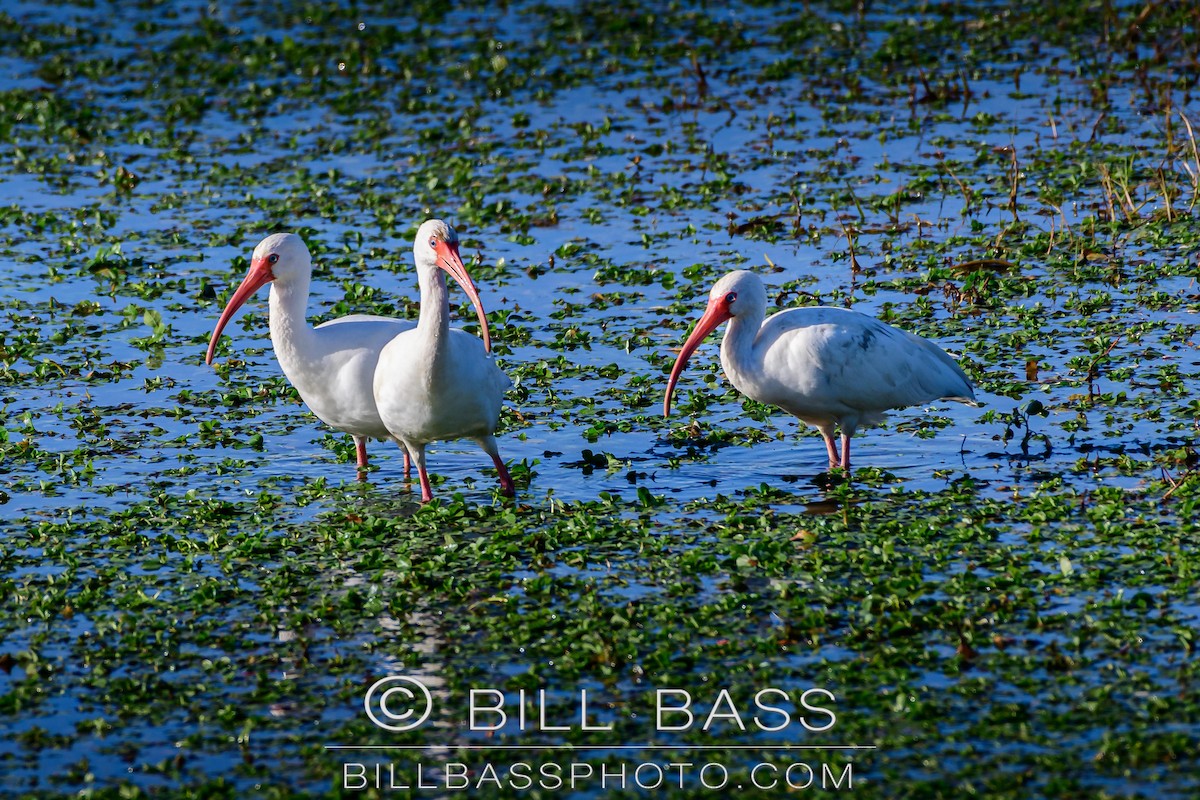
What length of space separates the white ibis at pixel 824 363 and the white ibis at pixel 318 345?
1551 mm

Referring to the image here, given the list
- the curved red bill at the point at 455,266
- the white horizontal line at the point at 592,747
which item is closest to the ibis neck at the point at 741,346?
the curved red bill at the point at 455,266

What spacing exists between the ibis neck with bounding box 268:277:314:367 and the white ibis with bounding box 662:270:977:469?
6.20 feet

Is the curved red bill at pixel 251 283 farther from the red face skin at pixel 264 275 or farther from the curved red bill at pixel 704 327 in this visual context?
the curved red bill at pixel 704 327

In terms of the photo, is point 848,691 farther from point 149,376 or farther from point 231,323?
point 231,323

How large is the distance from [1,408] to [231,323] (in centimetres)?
204

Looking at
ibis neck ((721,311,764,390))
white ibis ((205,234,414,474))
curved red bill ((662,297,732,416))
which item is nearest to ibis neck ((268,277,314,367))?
white ibis ((205,234,414,474))

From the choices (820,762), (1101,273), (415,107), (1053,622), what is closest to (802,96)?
(415,107)

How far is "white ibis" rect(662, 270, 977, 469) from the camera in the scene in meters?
8.12

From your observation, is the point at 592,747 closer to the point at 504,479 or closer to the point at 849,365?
the point at 504,479

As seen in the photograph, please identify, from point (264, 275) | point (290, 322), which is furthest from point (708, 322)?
point (264, 275)

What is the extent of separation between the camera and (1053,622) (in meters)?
6.28

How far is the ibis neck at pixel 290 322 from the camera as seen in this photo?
8.19 metres

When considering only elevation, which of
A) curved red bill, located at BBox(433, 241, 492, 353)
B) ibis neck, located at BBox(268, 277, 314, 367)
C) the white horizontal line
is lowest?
the white horizontal line

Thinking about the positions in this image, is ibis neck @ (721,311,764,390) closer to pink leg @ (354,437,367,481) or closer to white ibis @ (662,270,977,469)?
white ibis @ (662,270,977,469)
